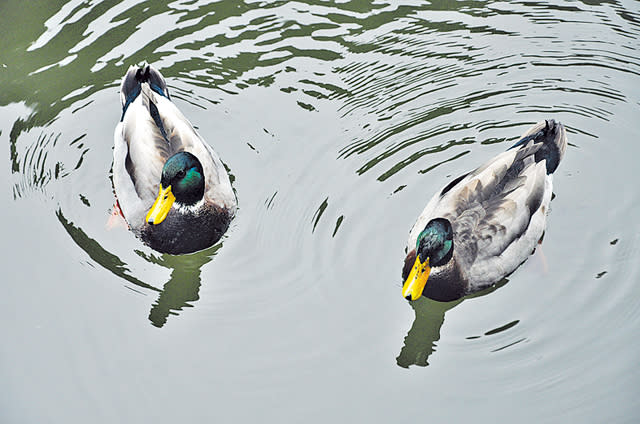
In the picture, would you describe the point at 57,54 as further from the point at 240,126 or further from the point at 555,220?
the point at 555,220

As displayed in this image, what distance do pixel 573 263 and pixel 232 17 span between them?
412cm

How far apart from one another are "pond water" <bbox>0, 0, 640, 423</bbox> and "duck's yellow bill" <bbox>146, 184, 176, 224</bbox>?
544 mm

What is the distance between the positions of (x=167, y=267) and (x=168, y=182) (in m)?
0.75

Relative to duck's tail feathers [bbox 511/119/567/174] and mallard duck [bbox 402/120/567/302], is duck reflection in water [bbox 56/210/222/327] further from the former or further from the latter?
duck's tail feathers [bbox 511/119/567/174]

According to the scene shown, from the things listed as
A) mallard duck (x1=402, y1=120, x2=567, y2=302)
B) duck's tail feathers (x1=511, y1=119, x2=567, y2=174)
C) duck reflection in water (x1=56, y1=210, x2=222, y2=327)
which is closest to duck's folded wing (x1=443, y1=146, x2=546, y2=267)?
mallard duck (x1=402, y1=120, x2=567, y2=302)

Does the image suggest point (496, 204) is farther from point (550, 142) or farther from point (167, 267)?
point (167, 267)

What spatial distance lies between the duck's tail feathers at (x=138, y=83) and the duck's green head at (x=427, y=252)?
2730 mm

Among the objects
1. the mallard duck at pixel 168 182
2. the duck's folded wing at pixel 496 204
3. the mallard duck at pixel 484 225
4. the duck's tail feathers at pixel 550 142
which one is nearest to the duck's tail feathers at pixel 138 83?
the mallard duck at pixel 168 182

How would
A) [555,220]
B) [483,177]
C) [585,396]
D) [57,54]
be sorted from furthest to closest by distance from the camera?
[57,54]
[555,220]
[483,177]
[585,396]

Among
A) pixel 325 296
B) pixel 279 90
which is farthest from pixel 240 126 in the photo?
pixel 325 296

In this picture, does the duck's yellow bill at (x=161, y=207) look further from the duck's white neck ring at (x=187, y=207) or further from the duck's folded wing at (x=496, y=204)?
the duck's folded wing at (x=496, y=204)

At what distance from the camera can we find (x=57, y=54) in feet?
25.9

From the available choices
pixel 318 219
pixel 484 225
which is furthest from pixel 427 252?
pixel 318 219

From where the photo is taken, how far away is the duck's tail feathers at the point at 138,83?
22.5 feet
